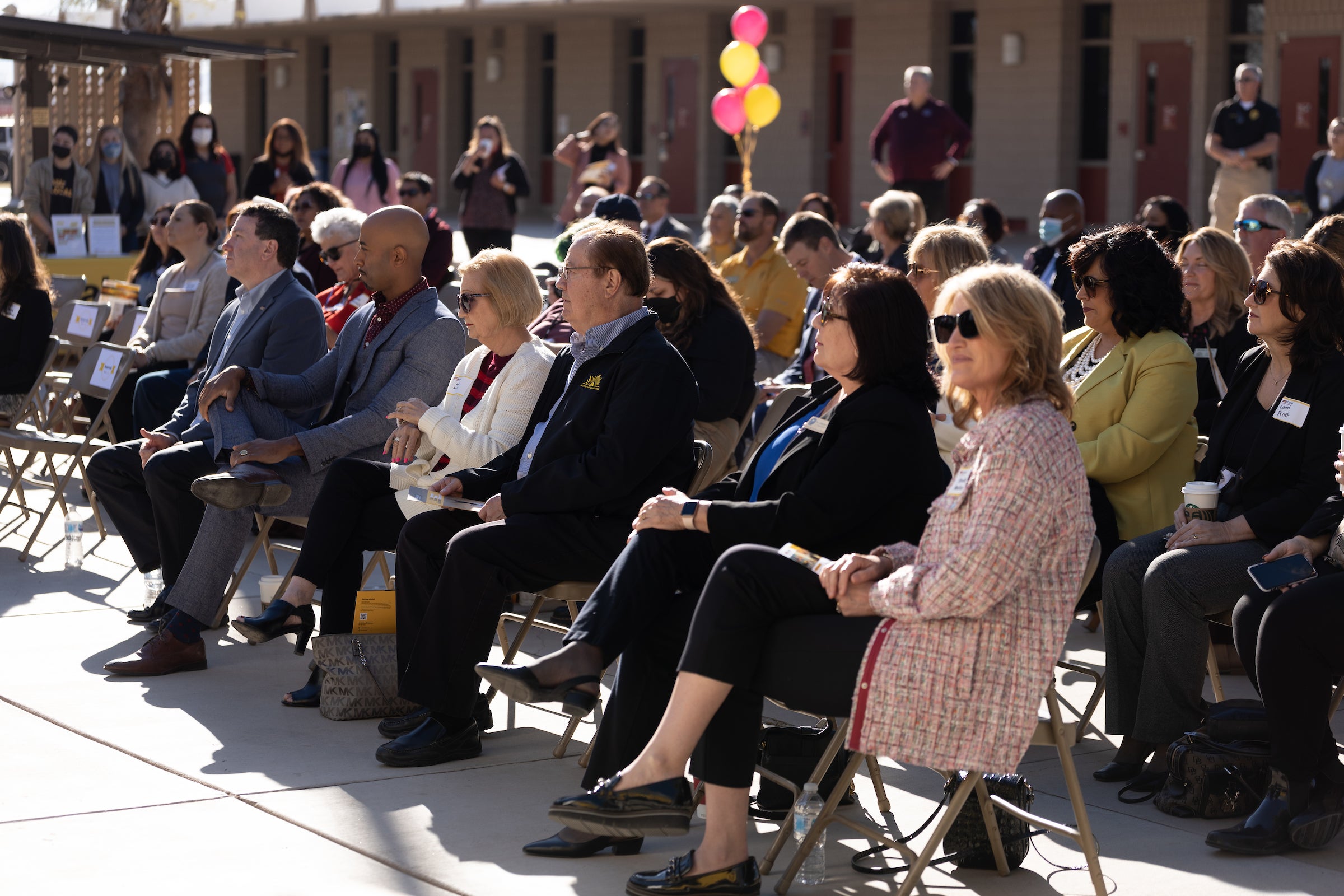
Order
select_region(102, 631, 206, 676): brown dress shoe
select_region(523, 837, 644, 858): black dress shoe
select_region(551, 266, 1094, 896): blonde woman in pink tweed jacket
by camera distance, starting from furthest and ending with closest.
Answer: select_region(102, 631, 206, 676): brown dress shoe
select_region(523, 837, 644, 858): black dress shoe
select_region(551, 266, 1094, 896): blonde woman in pink tweed jacket

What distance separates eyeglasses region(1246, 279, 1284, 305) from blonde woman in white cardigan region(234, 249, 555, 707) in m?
2.16

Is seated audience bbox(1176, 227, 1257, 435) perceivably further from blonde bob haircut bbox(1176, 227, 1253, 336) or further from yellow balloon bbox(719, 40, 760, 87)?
yellow balloon bbox(719, 40, 760, 87)

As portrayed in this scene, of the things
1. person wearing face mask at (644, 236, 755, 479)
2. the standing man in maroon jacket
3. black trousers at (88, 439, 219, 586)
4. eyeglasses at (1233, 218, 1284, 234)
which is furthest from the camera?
the standing man in maroon jacket

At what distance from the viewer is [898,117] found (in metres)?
15.5

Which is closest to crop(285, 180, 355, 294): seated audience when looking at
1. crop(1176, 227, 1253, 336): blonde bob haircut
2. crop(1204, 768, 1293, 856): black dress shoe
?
crop(1176, 227, 1253, 336): blonde bob haircut

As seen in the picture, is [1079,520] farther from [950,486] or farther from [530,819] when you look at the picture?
[530,819]

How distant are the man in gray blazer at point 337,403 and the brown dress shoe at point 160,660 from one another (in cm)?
7

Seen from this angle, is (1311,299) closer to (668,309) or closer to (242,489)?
(668,309)

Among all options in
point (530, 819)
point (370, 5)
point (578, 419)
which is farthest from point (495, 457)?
point (370, 5)

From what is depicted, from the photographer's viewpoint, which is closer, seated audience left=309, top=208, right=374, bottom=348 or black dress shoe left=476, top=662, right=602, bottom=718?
black dress shoe left=476, top=662, right=602, bottom=718

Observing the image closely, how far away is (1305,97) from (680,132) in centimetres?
1014

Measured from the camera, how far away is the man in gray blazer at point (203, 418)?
20.3ft

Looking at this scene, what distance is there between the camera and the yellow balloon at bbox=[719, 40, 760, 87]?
1898cm

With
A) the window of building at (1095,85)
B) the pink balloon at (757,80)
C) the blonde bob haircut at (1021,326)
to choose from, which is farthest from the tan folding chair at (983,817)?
the window of building at (1095,85)
